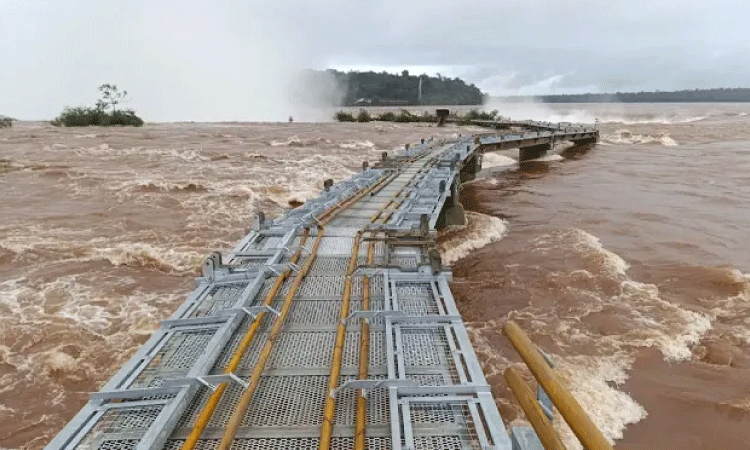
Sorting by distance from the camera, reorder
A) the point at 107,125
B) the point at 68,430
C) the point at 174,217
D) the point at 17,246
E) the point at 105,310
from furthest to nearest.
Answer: the point at 107,125, the point at 174,217, the point at 17,246, the point at 105,310, the point at 68,430

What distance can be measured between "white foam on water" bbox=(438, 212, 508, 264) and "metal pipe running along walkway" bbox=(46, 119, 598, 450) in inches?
276

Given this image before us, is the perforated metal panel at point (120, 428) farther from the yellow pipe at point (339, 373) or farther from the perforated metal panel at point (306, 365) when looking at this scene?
the yellow pipe at point (339, 373)

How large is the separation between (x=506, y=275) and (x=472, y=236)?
3.99m

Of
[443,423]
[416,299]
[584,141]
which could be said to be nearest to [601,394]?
[416,299]

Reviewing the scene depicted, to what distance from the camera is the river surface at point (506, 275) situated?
31.0 feet

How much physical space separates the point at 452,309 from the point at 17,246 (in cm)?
1601

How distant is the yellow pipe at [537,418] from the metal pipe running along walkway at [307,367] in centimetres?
75

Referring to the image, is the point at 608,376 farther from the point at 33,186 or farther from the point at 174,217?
the point at 33,186

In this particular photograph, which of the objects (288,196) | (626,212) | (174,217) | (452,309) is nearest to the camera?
(452,309)

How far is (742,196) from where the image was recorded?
84.2 ft

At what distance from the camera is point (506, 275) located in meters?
15.4

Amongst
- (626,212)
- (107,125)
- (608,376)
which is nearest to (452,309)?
(608,376)

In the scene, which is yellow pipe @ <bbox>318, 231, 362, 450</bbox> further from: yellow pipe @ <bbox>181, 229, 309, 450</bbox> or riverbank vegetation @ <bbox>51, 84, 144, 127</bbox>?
riverbank vegetation @ <bbox>51, 84, 144, 127</bbox>

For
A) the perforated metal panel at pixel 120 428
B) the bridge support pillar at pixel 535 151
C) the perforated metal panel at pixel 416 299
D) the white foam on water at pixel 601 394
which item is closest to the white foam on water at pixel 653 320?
the white foam on water at pixel 601 394
